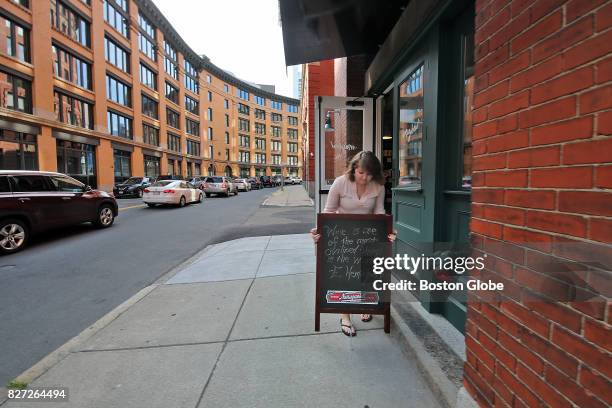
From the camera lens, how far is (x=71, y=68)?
22.7 metres

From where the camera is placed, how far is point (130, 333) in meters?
3.22

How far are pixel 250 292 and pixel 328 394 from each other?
86.3 inches

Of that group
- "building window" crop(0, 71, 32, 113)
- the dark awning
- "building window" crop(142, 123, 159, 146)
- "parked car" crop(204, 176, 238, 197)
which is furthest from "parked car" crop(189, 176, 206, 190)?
the dark awning

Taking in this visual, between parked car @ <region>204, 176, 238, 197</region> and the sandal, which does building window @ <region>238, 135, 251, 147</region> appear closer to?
parked car @ <region>204, 176, 238, 197</region>

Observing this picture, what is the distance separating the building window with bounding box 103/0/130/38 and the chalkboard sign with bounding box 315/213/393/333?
32.3 m

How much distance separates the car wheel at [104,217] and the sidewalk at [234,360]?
6195 millimetres

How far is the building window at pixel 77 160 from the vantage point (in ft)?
71.1

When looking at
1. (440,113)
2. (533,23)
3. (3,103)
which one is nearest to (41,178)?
(440,113)

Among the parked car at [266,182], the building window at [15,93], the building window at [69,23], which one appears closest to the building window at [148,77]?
the building window at [69,23]

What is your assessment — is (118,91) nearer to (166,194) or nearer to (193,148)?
(193,148)

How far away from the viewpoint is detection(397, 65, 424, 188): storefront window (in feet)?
12.7

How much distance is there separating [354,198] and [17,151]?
76.7 feet

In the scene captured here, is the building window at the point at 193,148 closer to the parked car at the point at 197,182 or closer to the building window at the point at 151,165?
the building window at the point at 151,165

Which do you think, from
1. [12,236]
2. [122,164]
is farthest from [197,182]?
[12,236]
